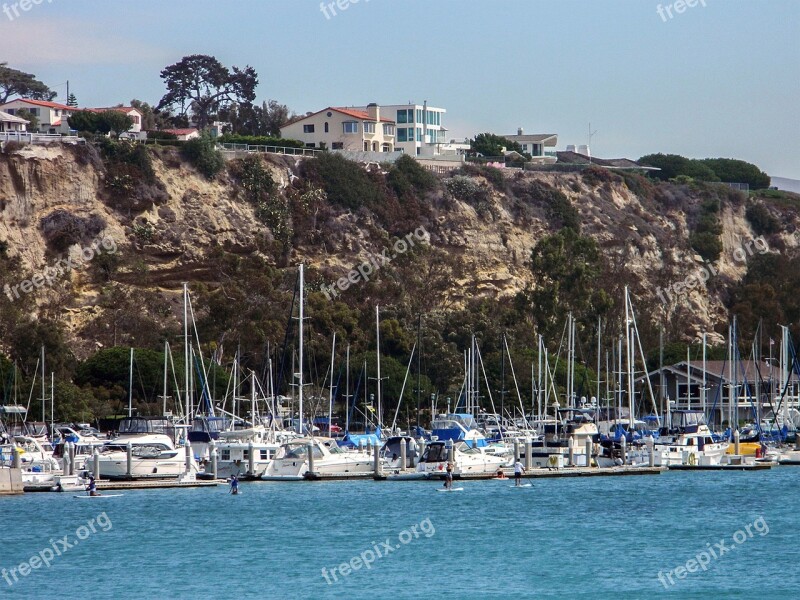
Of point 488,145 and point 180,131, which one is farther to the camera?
point 488,145

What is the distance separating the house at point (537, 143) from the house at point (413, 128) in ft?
39.3

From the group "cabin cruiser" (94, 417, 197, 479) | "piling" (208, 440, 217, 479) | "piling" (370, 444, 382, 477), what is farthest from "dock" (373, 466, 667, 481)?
"cabin cruiser" (94, 417, 197, 479)

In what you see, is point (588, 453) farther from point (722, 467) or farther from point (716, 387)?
point (716, 387)

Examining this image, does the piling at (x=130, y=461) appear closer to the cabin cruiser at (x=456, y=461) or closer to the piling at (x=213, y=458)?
the piling at (x=213, y=458)

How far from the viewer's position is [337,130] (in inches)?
4786

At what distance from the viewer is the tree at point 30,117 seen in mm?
103750

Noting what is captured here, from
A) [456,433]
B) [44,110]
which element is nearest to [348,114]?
[44,110]

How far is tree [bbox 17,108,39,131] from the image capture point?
4085 inches

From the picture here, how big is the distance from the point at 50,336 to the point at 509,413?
1021 inches

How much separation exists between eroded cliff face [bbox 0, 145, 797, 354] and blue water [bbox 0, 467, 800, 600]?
39.3m

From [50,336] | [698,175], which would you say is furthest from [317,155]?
[698,175]

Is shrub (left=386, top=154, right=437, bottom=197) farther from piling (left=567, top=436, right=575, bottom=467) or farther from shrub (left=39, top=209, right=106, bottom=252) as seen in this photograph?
piling (left=567, top=436, right=575, bottom=467)

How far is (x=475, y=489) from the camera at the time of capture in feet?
187

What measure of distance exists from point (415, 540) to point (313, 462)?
14.3 m
